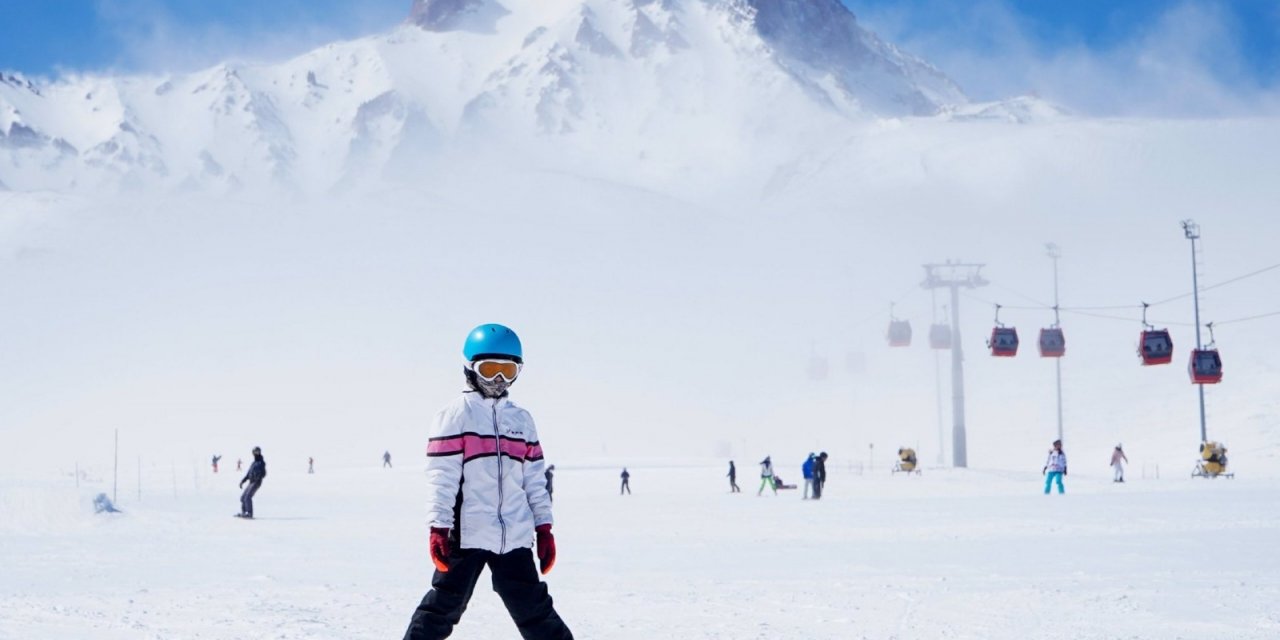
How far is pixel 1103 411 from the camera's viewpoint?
8950 cm

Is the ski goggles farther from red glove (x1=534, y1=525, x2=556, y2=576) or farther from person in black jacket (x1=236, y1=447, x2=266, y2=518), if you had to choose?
person in black jacket (x1=236, y1=447, x2=266, y2=518)

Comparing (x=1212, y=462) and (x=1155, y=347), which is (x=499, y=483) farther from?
(x=1155, y=347)

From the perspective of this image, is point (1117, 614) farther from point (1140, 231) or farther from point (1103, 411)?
point (1140, 231)

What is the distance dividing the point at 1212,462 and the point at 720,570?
35047 mm

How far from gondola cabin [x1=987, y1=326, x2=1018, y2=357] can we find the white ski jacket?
45123mm

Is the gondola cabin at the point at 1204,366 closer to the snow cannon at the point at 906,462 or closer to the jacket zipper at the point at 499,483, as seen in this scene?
the snow cannon at the point at 906,462

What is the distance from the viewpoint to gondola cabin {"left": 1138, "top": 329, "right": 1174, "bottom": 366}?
1773 inches

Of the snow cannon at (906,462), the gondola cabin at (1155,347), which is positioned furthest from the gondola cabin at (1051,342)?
the snow cannon at (906,462)

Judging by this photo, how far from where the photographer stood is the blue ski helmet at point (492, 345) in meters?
6.71

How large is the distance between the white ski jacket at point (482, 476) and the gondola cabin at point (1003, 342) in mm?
45123

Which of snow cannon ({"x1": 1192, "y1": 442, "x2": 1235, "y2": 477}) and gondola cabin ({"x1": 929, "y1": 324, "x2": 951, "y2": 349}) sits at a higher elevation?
gondola cabin ({"x1": 929, "y1": 324, "x2": 951, "y2": 349})

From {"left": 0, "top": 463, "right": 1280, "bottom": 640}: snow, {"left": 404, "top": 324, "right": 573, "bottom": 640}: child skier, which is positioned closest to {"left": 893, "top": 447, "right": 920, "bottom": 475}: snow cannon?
{"left": 0, "top": 463, "right": 1280, "bottom": 640}: snow

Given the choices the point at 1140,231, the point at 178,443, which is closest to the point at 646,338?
the point at 178,443

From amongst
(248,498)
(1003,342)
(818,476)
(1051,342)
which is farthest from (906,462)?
(248,498)
